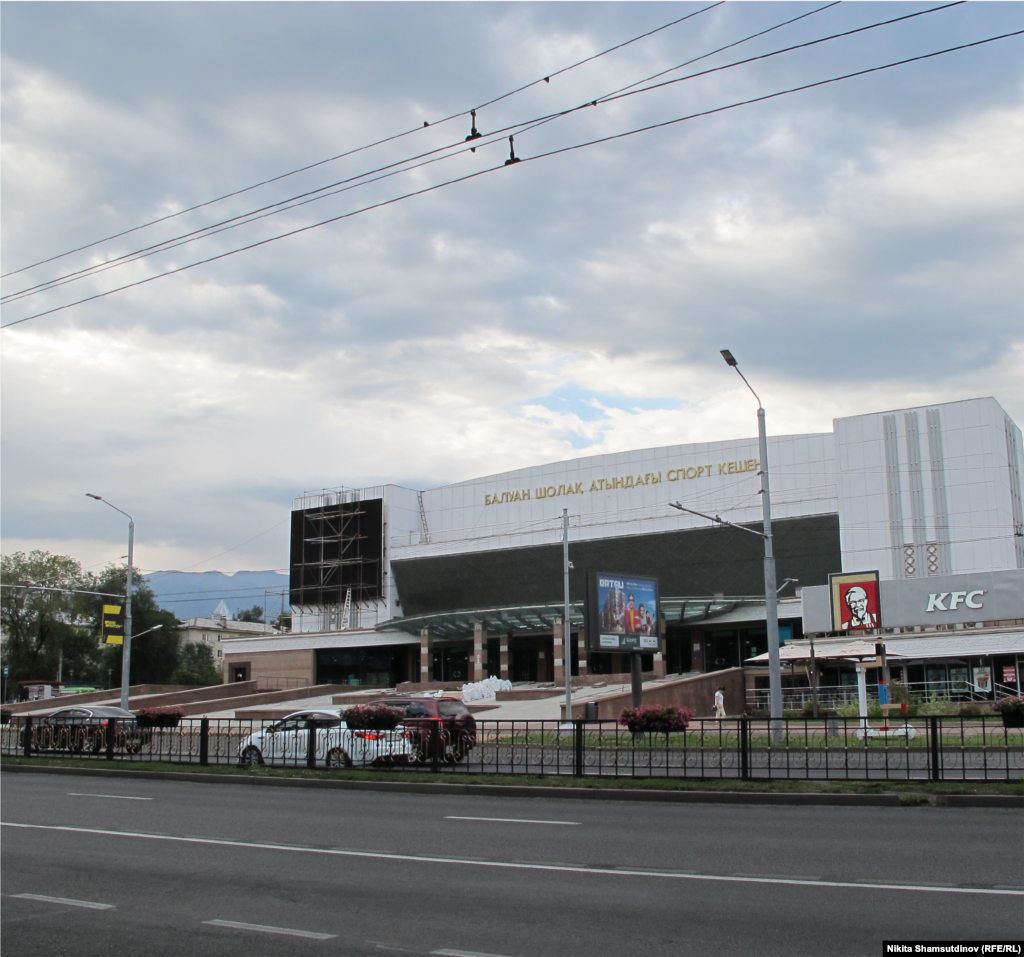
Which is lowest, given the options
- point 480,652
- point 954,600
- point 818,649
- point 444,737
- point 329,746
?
point 329,746

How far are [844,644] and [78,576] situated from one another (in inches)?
2669

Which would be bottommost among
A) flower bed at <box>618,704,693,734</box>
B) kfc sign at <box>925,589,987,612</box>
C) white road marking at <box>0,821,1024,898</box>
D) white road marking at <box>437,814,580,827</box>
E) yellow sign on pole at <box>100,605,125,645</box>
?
white road marking at <box>437,814,580,827</box>

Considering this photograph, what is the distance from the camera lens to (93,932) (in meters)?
7.31

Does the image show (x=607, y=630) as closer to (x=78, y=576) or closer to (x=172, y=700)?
(x=172, y=700)

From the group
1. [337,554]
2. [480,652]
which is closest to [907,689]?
[480,652]

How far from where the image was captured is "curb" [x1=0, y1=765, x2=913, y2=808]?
15359 mm

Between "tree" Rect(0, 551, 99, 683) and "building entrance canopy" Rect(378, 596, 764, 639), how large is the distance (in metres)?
27.9

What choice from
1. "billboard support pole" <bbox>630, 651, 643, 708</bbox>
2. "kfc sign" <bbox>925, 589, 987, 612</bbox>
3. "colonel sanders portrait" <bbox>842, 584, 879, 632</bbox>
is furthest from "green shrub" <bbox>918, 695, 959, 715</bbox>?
"kfc sign" <bbox>925, 589, 987, 612</bbox>

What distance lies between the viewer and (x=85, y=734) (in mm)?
26750

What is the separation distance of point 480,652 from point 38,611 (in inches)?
1583

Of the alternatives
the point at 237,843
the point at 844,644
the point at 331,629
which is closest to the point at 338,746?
the point at 237,843

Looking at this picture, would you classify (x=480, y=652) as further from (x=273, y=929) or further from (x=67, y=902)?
(x=273, y=929)

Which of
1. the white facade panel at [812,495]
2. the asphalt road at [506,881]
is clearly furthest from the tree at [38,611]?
the asphalt road at [506,881]

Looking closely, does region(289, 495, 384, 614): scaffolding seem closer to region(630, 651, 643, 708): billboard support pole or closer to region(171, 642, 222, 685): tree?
region(171, 642, 222, 685): tree
